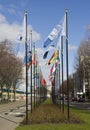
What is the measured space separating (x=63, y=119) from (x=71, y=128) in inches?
193

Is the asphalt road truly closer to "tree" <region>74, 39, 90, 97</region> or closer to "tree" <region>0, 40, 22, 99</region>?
"tree" <region>74, 39, 90, 97</region>

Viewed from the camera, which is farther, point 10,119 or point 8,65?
point 8,65

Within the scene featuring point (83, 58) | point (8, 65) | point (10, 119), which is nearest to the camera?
point (10, 119)

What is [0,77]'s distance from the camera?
103000mm

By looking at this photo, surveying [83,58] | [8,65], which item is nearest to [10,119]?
[83,58]

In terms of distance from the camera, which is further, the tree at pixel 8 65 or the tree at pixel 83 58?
the tree at pixel 8 65

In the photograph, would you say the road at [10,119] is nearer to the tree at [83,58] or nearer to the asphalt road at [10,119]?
the asphalt road at [10,119]

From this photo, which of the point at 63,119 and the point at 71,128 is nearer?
the point at 71,128

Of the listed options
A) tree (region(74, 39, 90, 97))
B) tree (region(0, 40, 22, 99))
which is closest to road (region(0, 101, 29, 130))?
tree (region(74, 39, 90, 97))

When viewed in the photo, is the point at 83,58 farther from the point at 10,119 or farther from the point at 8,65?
the point at 10,119

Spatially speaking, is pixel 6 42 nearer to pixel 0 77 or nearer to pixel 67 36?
pixel 0 77

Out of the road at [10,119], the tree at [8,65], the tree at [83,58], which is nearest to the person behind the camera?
the road at [10,119]

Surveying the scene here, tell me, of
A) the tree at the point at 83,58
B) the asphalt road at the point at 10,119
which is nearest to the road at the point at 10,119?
the asphalt road at the point at 10,119

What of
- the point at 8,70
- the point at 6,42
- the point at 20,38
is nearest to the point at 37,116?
the point at 20,38
